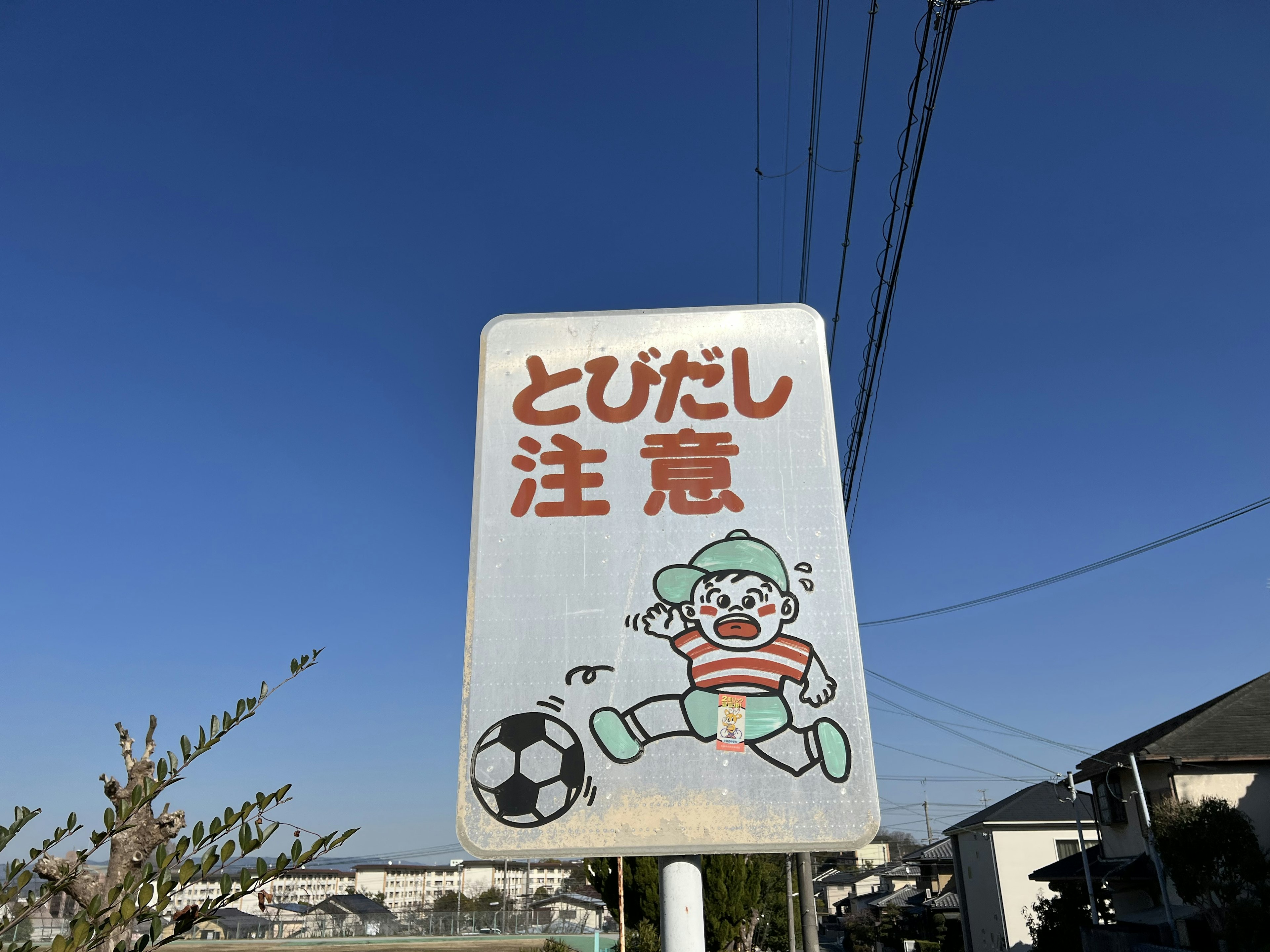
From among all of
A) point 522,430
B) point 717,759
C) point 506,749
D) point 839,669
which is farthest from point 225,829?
point 839,669

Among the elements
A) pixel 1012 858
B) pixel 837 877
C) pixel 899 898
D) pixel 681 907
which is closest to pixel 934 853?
pixel 899 898

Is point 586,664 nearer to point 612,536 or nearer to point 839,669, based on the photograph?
point 612,536

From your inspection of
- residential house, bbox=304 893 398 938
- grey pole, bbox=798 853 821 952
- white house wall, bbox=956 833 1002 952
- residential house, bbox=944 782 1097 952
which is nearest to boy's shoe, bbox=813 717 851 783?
grey pole, bbox=798 853 821 952

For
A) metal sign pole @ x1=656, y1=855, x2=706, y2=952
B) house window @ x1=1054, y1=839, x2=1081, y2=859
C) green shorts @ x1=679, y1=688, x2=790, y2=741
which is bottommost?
house window @ x1=1054, y1=839, x2=1081, y2=859

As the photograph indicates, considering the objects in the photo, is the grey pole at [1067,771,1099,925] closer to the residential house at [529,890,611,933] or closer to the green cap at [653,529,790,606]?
the green cap at [653,529,790,606]

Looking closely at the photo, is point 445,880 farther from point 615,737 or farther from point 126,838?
point 615,737

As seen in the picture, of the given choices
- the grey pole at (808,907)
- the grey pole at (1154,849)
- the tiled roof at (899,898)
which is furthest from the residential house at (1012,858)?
→ the grey pole at (808,907)

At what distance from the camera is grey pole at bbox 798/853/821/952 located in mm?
8969

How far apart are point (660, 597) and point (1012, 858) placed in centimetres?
2362

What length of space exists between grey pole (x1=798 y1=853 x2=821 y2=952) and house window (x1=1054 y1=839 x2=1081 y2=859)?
15.9 m

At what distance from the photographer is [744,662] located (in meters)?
1.92

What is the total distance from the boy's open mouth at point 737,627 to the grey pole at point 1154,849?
14213 millimetres

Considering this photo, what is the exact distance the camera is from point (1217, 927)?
11.4m

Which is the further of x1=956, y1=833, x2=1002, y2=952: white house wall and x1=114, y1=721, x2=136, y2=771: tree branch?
x1=956, y1=833, x2=1002, y2=952: white house wall
